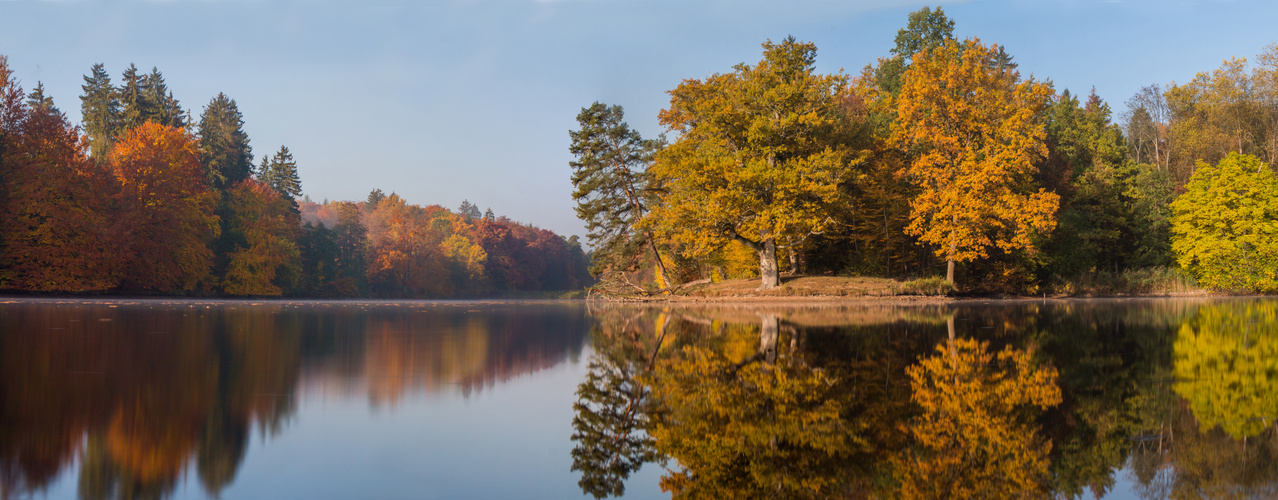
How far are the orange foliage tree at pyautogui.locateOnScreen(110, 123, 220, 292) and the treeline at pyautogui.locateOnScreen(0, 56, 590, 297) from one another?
9cm

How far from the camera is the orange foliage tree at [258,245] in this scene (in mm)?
53469

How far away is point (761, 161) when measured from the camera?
27.0 m

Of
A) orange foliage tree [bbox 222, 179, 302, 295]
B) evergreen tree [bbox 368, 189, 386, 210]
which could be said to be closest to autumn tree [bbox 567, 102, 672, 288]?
orange foliage tree [bbox 222, 179, 302, 295]

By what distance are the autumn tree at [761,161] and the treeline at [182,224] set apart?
3331 cm

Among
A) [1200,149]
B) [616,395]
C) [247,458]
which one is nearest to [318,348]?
[616,395]

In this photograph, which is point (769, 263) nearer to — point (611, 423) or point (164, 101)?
point (611, 423)

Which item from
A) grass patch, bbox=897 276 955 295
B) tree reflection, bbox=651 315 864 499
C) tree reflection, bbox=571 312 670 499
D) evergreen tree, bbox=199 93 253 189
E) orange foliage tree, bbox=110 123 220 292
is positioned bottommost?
tree reflection, bbox=571 312 670 499

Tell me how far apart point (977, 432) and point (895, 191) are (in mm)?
29912

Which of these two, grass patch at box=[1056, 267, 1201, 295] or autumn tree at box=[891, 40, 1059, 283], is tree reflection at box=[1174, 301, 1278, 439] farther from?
grass patch at box=[1056, 267, 1201, 295]

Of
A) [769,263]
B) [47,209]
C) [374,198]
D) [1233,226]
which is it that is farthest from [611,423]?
[374,198]

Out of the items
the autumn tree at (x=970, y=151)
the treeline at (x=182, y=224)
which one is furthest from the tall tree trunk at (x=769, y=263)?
the treeline at (x=182, y=224)

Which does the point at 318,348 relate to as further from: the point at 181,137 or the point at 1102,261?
the point at 181,137

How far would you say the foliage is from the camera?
3553 millimetres

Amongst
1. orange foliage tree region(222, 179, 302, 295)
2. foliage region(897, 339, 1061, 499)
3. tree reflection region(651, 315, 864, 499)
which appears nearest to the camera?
foliage region(897, 339, 1061, 499)
